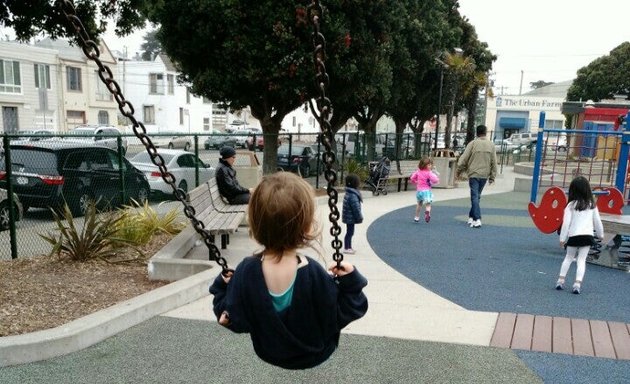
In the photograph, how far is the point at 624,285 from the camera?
5926 millimetres

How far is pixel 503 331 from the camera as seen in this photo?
4.26m

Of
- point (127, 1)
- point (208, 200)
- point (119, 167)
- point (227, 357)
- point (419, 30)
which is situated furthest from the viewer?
point (419, 30)

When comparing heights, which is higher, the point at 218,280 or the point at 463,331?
the point at 218,280

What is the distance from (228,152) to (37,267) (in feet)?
9.66

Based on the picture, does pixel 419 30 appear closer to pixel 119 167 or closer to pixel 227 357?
pixel 119 167

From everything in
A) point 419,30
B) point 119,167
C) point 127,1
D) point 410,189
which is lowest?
point 410,189

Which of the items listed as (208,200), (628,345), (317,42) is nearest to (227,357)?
(317,42)

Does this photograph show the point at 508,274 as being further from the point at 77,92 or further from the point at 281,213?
the point at 77,92

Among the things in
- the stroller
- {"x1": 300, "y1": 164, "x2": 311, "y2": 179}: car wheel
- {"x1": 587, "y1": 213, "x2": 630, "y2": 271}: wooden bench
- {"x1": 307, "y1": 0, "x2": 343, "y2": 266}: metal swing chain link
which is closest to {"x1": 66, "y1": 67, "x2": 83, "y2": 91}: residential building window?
{"x1": 300, "y1": 164, "x2": 311, "y2": 179}: car wheel

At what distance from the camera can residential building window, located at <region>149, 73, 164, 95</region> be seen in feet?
158

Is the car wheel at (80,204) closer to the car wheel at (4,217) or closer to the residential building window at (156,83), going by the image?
the car wheel at (4,217)

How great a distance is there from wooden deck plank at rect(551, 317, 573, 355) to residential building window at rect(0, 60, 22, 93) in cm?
3996

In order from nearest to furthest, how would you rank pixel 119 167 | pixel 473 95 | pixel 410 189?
1. pixel 119 167
2. pixel 410 189
3. pixel 473 95

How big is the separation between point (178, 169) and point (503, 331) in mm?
8458
